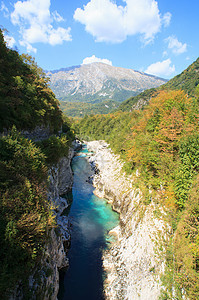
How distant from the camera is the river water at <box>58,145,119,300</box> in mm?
14627

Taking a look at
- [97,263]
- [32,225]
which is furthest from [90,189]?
[32,225]

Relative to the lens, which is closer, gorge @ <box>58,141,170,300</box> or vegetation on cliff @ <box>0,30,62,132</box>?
gorge @ <box>58,141,170,300</box>

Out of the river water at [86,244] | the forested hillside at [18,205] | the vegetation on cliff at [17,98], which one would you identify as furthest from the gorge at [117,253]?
the vegetation on cliff at [17,98]

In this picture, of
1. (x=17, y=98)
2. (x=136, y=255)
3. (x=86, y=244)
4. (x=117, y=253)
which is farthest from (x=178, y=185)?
(x=17, y=98)

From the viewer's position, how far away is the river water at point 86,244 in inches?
576

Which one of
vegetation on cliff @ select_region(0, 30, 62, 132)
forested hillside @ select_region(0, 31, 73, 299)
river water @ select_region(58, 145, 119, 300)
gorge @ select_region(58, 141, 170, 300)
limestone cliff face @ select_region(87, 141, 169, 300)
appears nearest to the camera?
forested hillside @ select_region(0, 31, 73, 299)

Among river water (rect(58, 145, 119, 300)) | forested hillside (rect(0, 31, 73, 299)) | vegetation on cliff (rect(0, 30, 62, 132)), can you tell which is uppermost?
vegetation on cliff (rect(0, 30, 62, 132))

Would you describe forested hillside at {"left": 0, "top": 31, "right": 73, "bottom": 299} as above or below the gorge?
above

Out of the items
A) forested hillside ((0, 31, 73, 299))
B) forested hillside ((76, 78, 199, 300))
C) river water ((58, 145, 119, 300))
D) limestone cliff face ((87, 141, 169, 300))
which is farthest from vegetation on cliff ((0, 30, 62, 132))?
limestone cliff face ((87, 141, 169, 300))

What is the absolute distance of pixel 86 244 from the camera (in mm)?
19609

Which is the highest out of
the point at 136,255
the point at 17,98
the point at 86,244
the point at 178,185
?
the point at 17,98

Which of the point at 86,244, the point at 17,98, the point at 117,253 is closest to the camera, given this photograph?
the point at 117,253

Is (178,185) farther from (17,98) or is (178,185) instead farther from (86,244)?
(17,98)

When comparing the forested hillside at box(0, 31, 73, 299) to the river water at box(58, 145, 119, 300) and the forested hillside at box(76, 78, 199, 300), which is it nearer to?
the river water at box(58, 145, 119, 300)
